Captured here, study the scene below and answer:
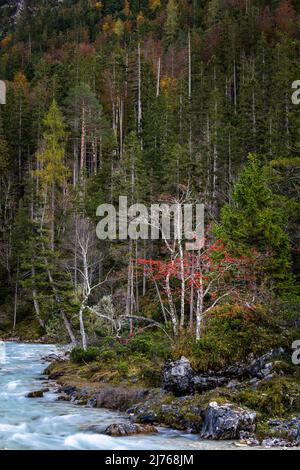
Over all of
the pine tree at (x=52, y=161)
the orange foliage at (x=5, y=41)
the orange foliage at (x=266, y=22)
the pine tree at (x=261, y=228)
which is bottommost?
the pine tree at (x=261, y=228)

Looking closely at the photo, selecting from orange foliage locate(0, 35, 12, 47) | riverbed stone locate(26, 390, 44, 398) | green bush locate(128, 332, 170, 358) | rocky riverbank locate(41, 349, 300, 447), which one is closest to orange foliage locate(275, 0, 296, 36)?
green bush locate(128, 332, 170, 358)

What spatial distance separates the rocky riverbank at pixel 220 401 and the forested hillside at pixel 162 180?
2.82 ft

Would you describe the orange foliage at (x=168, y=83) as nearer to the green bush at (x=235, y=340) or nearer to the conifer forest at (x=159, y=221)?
the conifer forest at (x=159, y=221)

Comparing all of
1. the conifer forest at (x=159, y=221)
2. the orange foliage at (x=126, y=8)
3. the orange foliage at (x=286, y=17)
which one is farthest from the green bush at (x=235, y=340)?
the orange foliage at (x=126, y=8)

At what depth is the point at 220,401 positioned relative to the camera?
49.0ft

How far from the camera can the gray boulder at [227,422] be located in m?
13.8

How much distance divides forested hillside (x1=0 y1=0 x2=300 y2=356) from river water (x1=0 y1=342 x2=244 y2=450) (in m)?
3.90

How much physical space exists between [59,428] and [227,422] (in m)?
5.47

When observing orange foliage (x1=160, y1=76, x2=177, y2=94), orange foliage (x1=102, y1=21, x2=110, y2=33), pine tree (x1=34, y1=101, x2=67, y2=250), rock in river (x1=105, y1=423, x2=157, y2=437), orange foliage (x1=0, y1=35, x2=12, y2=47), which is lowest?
rock in river (x1=105, y1=423, x2=157, y2=437)

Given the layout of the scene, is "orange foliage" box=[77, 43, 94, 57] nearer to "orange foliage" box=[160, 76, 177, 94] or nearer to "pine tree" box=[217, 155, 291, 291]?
"orange foliage" box=[160, 76, 177, 94]

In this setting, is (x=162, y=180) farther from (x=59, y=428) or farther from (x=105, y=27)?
(x=105, y=27)

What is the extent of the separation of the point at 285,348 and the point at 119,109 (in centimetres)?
5085

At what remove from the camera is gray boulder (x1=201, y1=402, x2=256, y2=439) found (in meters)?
13.8
